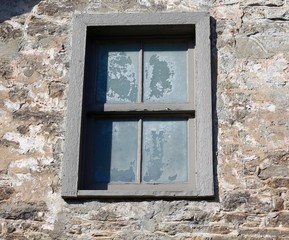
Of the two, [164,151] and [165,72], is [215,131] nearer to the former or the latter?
[164,151]

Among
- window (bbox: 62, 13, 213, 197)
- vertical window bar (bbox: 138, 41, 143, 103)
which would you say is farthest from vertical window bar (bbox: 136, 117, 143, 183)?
vertical window bar (bbox: 138, 41, 143, 103)

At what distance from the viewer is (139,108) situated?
5.14 m

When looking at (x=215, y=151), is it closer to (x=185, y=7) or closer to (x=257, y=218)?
(x=257, y=218)

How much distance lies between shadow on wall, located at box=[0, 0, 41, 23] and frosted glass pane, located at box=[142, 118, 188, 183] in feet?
4.21

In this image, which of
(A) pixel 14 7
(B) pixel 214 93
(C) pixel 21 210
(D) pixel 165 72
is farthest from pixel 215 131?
(A) pixel 14 7

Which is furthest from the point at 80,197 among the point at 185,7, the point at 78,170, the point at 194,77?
the point at 185,7

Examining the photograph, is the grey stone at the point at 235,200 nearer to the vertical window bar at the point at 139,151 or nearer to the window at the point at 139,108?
the window at the point at 139,108

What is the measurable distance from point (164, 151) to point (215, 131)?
1.22 ft

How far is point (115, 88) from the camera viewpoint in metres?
5.27

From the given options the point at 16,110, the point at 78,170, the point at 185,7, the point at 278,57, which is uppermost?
the point at 185,7

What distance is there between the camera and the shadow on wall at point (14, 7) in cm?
553

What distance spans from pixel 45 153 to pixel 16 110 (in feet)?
1.33

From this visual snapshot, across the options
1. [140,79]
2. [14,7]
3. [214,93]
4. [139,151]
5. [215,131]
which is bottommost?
[139,151]

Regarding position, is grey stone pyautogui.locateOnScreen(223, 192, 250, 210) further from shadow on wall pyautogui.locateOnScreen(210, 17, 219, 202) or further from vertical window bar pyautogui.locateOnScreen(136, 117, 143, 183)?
vertical window bar pyautogui.locateOnScreen(136, 117, 143, 183)
